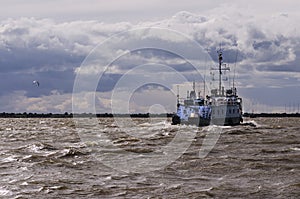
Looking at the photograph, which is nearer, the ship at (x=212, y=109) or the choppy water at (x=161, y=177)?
the choppy water at (x=161, y=177)

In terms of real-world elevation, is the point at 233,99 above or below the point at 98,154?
above

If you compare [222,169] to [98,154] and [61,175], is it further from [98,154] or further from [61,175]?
[98,154]

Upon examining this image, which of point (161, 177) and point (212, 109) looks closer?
point (161, 177)

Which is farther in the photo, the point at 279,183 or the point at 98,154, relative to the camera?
the point at 98,154

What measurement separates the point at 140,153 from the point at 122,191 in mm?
18928

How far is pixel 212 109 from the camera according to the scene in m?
95.2

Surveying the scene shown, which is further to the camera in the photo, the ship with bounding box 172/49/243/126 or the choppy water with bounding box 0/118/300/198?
the ship with bounding box 172/49/243/126

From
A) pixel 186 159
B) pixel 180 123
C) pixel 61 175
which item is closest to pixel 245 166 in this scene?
pixel 186 159

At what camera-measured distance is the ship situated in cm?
9469

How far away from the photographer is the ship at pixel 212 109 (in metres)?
94.7

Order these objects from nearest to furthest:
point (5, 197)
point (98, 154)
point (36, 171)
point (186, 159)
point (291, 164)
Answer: point (5, 197)
point (36, 171)
point (291, 164)
point (186, 159)
point (98, 154)

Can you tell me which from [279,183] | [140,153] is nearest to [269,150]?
[140,153]

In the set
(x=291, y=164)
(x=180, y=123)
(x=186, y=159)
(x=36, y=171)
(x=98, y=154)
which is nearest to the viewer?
(x=36, y=171)

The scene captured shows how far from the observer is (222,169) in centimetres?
Result: 3247
